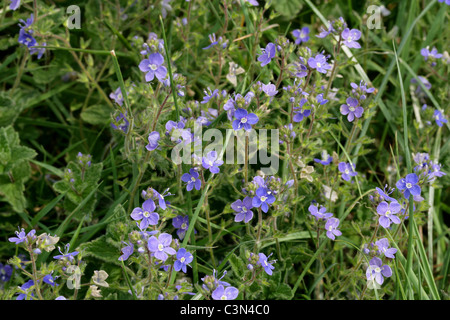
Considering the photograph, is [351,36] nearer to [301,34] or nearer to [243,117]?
[301,34]

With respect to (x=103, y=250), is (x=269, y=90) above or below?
above

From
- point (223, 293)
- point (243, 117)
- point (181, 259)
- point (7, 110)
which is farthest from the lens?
point (7, 110)

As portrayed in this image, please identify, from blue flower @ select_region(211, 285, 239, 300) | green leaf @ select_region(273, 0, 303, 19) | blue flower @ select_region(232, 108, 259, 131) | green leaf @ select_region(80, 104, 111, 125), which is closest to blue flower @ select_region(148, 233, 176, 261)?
blue flower @ select_region(211, 285, 239, 300)

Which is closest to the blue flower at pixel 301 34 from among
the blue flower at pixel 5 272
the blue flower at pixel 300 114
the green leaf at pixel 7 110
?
the blue flower at pixel 300 114

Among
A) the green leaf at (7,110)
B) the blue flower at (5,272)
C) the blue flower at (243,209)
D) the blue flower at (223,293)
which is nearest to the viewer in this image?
the blue flower at (223,293)

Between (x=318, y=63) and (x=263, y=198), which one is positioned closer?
(x=263, y=198)

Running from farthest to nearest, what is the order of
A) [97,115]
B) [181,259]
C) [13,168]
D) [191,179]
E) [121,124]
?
[97,115] → [13,168] → [121,124] → [191,179] → [181,259]

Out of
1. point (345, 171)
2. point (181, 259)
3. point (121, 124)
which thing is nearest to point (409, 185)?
point (345, 171)

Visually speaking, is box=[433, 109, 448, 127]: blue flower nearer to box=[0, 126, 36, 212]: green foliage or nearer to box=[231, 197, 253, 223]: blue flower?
box=[231, 197, 253, 223]: blue flower

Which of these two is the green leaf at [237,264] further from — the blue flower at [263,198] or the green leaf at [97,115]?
the green leaf at [97,115]
